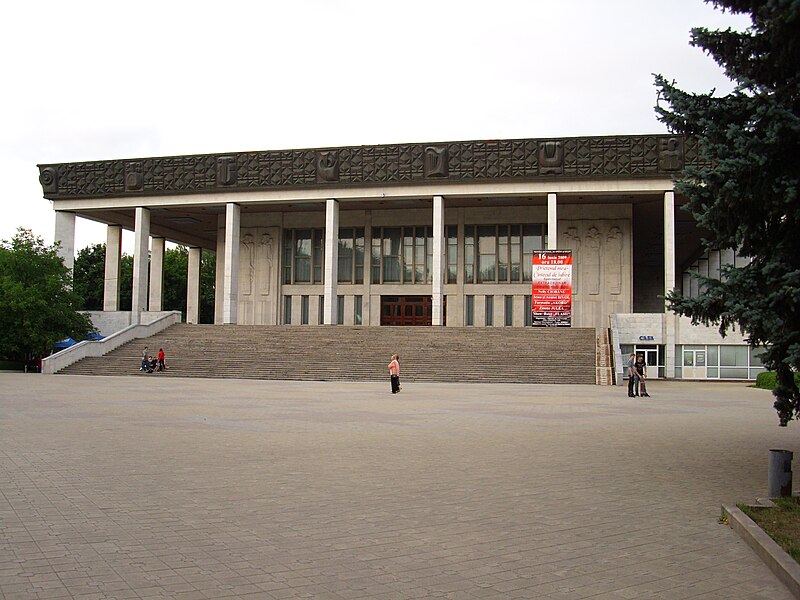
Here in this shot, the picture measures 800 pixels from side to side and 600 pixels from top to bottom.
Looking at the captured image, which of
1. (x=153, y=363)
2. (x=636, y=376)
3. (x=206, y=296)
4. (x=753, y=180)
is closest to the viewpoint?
(x=753, y=180)

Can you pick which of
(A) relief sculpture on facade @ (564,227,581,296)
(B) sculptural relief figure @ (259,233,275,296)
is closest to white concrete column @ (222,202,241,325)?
(B) sculptural relief figure @ (259,233,275,296)

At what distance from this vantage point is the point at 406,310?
5584 centimetres

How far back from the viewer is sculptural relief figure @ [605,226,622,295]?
52.0 meters

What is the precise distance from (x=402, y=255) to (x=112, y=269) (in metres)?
20.9

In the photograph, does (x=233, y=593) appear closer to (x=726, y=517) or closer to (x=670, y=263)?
(x=726, y=517)

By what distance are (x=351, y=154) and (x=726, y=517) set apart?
44180mm

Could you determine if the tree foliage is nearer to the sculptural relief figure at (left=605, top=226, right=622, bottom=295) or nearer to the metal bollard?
the sculptural relief figure at (left=605, top=226, right=622, bottom=295)

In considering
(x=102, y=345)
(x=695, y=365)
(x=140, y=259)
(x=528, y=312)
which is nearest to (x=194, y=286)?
(x=140, y=259)

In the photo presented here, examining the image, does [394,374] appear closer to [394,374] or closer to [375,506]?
[394,374]

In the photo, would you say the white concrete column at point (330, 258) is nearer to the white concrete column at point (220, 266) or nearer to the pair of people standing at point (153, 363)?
the white concrete column at point (220, 266)

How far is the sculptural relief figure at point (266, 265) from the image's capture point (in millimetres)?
57281

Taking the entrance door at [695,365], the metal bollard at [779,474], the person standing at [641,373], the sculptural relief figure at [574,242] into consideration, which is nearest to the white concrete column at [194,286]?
the sculptural relief figure at [574,242]

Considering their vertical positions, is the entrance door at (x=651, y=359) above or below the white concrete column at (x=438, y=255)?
below

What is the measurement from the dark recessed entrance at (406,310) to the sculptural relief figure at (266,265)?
8.54 m
